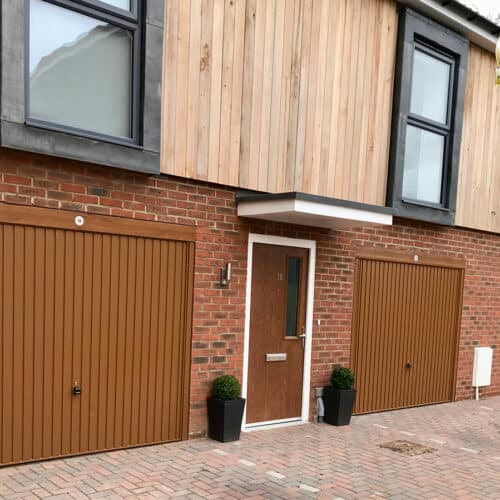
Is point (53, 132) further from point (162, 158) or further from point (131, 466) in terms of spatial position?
point (131, 466)

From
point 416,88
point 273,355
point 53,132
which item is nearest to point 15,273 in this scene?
point 53,132

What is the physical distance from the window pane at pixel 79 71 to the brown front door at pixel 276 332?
2188mm

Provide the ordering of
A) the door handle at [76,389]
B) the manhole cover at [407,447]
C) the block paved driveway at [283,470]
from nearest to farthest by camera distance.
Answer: the block paved driveway at [283,470], the door handle at [76,389], the manhole cover at [407,447]

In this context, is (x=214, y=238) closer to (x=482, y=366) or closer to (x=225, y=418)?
(x=225, y=418)

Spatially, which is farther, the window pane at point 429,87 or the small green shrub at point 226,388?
the window pane at point 429,87

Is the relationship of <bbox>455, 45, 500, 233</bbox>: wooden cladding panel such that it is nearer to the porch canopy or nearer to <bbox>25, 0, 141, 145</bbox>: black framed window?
the porch canopy

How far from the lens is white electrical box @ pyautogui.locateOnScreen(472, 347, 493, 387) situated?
8680mm

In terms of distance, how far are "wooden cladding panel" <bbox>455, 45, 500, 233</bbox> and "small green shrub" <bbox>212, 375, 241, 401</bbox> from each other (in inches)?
186

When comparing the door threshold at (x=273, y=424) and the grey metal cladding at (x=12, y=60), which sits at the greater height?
the grey metal cladding at (x=12, y=60)

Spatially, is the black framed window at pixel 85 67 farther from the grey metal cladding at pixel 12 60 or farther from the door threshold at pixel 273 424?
the door threshold at pixel 273 424

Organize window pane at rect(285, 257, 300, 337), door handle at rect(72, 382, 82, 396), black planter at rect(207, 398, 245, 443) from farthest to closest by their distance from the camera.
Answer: window pane at rect(285, 257, 300, 337) → black planter at rect(207, 398, 245, 443) → door handle at rect(72, 382, 82, 396)

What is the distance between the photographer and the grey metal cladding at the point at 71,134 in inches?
160

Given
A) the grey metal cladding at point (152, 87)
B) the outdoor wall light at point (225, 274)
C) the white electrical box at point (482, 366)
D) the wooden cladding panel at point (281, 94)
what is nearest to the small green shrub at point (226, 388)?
the outdoor wall light at point (225, 274)

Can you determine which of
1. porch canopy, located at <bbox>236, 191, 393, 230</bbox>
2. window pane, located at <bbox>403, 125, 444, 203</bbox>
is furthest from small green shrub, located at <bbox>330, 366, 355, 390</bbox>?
window pane, located at <bbox>403, 125, 444, 203</bbox>
